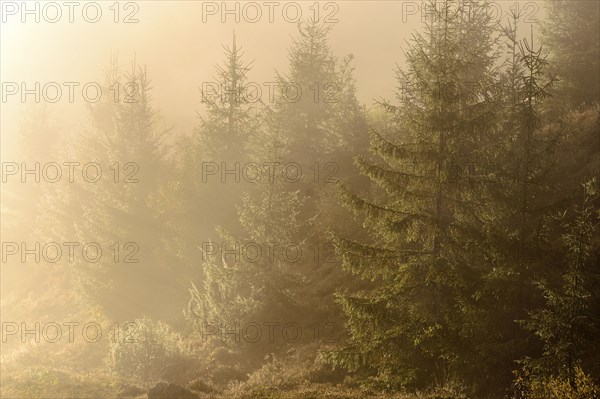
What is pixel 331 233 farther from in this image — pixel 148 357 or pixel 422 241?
pixel 148 357

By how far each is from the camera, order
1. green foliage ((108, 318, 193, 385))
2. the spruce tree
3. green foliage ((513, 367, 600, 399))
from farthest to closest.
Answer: green foliage ((108, 318, 193, 385)) → the spruce tree → green foliage ((513, 367, 600, 399))

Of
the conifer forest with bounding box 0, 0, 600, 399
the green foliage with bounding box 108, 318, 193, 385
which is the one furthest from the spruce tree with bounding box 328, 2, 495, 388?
the green foliage with bounding box 108, 318, 193, 385

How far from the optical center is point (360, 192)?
27016 mm

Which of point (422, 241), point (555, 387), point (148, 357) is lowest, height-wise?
point (148, 357)

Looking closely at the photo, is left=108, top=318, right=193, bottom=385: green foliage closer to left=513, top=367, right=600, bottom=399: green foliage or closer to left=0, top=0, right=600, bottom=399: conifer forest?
left=0, top=0, right=600, bottom=399: conifer forest

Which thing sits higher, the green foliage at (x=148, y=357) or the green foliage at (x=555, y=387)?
the green foliage at (x=555, y=387)

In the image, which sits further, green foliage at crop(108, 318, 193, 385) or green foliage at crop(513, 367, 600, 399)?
green foliage at crop(108, 318, 193, 385)

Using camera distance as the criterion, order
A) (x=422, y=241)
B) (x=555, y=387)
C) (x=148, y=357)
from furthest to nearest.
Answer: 1. (x=148, y=357)
2. (x=422, y=241)
3. (x=555, y=387)

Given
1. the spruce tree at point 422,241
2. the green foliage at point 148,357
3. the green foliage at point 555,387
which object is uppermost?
the spruce tree at point 422,241

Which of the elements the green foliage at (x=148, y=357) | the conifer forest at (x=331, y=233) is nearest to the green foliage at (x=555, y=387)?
the conifer forest at (x=331, y=233)

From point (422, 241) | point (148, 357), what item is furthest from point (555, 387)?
point (148, 357)

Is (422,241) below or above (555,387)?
above

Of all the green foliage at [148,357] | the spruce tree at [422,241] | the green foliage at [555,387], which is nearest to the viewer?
the green foliage at [555,387]

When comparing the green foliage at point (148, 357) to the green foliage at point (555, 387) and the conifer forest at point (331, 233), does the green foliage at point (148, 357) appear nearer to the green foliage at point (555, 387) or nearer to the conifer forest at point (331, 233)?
the conifer forest at point (331, 233)
